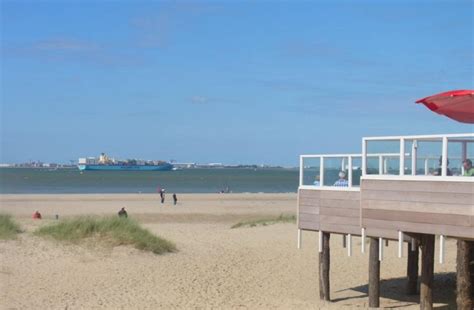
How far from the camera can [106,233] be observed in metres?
20.7

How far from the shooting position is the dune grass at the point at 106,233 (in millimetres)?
20391

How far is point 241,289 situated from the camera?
16266mm

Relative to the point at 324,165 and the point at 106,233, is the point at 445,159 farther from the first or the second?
the point at 106,233

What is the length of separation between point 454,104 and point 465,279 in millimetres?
3342

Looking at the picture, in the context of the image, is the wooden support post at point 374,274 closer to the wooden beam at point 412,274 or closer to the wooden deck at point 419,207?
the wooden deck at point 419,207

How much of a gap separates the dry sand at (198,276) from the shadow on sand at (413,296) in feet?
0.07

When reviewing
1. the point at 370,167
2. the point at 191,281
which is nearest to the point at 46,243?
the point at 191,281

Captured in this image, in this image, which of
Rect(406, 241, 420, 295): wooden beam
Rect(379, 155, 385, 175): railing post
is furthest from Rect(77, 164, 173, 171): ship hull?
Rect(379, 155, 385, 175): railing post

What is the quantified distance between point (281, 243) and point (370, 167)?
11301mm

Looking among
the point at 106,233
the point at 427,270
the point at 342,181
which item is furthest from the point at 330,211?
the point at 106,233

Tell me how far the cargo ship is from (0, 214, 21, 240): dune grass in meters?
153

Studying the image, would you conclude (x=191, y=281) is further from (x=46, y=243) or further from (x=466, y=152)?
(x=466, y=152)

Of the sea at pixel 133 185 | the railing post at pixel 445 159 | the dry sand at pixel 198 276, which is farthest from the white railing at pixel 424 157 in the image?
the sea at pixel 133 185

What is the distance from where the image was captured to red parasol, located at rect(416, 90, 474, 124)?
10.6 meters
